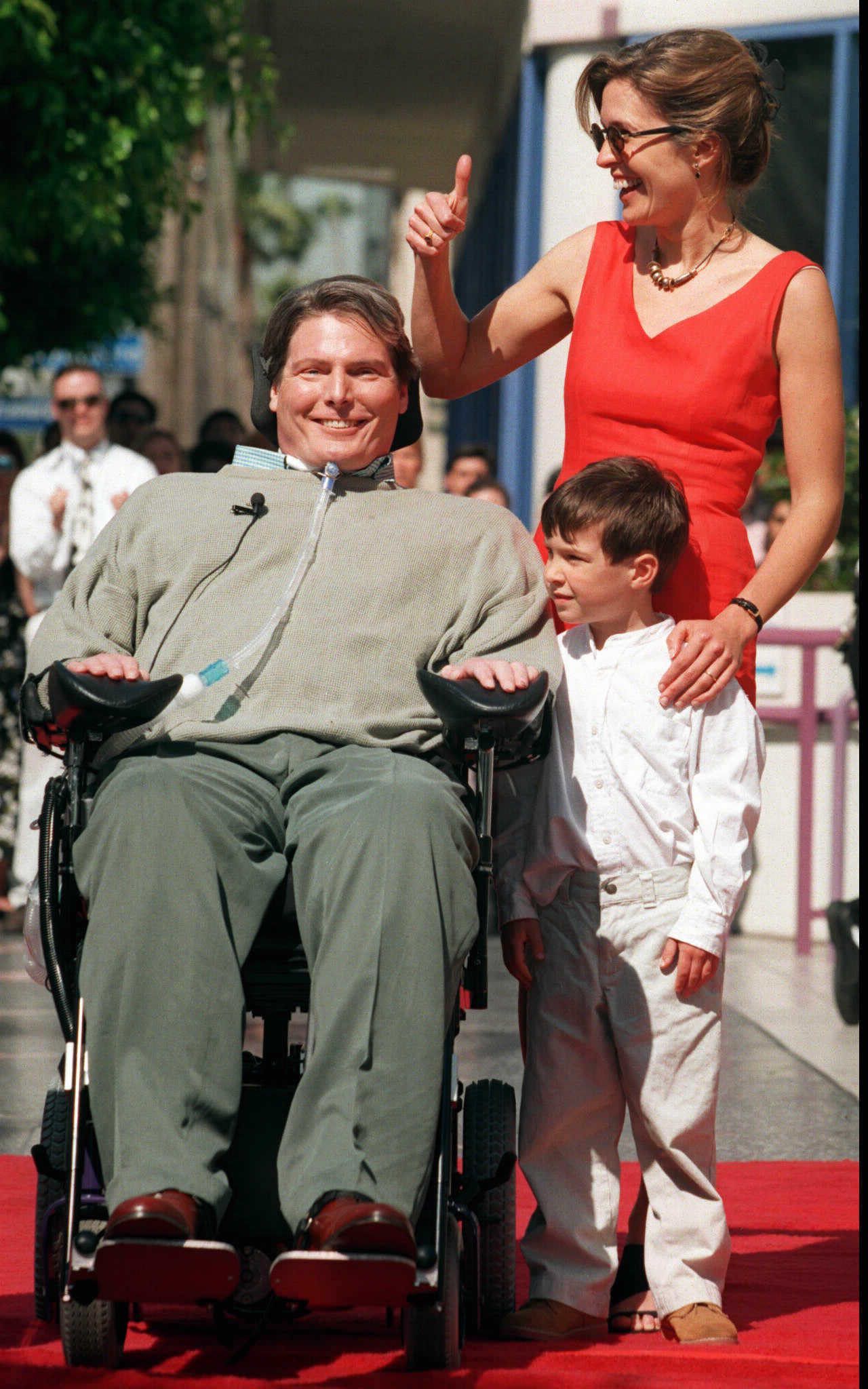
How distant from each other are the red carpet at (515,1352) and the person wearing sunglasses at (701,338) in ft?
0.88

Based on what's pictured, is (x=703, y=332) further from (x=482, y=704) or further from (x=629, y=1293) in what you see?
(x=629, y=1293)

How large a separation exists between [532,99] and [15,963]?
601 centimetres

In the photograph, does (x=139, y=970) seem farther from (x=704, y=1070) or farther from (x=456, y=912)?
(x=704, y=1070)

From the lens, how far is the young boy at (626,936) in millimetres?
3469

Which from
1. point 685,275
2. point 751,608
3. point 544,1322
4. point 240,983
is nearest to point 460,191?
point 685,275

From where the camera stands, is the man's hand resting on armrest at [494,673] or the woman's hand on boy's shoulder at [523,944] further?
the woman's hand on boy's shoulder at [523,944]

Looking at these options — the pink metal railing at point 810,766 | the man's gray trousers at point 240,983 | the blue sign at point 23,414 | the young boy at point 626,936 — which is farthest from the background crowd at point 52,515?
the blue sign at point 23,414

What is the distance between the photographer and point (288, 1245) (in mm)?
→ 3082

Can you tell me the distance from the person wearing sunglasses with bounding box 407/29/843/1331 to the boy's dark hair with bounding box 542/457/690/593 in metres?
0.09

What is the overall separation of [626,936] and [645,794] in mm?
239

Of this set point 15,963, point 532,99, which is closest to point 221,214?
point 532,99

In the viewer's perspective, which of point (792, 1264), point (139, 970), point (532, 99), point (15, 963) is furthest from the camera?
point (532, 99)

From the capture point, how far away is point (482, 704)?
3.15 meters

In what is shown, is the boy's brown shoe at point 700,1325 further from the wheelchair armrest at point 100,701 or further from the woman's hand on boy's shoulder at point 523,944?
the wheelchair armrest at point 100,701
